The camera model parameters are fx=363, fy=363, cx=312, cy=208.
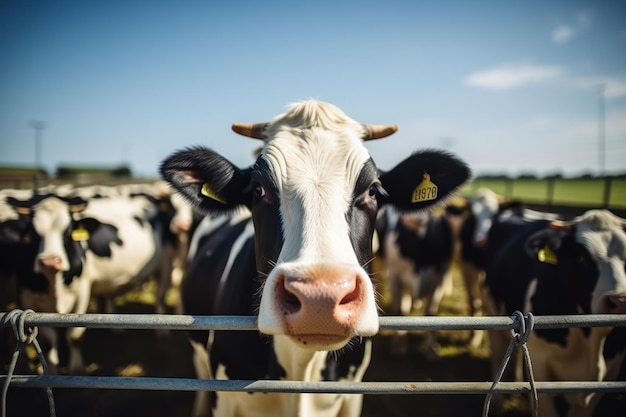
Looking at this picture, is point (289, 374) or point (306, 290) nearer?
point (306, 290)

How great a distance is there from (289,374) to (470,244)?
5412mm

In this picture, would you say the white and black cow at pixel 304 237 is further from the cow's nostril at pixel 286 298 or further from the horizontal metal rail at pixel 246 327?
the horizontal metal rail at pixel 246 327

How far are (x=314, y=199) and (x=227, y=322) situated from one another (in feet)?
2.01

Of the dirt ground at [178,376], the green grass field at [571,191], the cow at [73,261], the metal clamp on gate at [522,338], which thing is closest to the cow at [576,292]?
the dirt ground at [178,376]

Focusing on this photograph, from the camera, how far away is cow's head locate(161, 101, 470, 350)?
1.23 metres

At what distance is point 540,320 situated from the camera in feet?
4.73

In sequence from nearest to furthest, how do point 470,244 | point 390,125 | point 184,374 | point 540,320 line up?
1. point 540,320
2. point 390,125
3. point 184,374
4. point 470,244

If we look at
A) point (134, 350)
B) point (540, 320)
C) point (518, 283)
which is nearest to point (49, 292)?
point (134, 350)

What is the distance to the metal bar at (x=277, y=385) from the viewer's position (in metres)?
1.42

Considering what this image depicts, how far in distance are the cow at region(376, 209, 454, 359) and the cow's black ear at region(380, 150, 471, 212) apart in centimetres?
296

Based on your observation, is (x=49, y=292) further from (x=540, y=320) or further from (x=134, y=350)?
(x=540, y=320)

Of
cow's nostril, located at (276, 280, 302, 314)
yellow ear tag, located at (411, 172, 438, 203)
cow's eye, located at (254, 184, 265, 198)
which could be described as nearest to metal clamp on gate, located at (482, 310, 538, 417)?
cow's nostril, located at (276, 280, 302, 314)

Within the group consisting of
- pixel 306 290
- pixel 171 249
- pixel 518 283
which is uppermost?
pixel 306 290

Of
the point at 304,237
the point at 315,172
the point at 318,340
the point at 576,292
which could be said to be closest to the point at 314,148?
the point at 315,172
